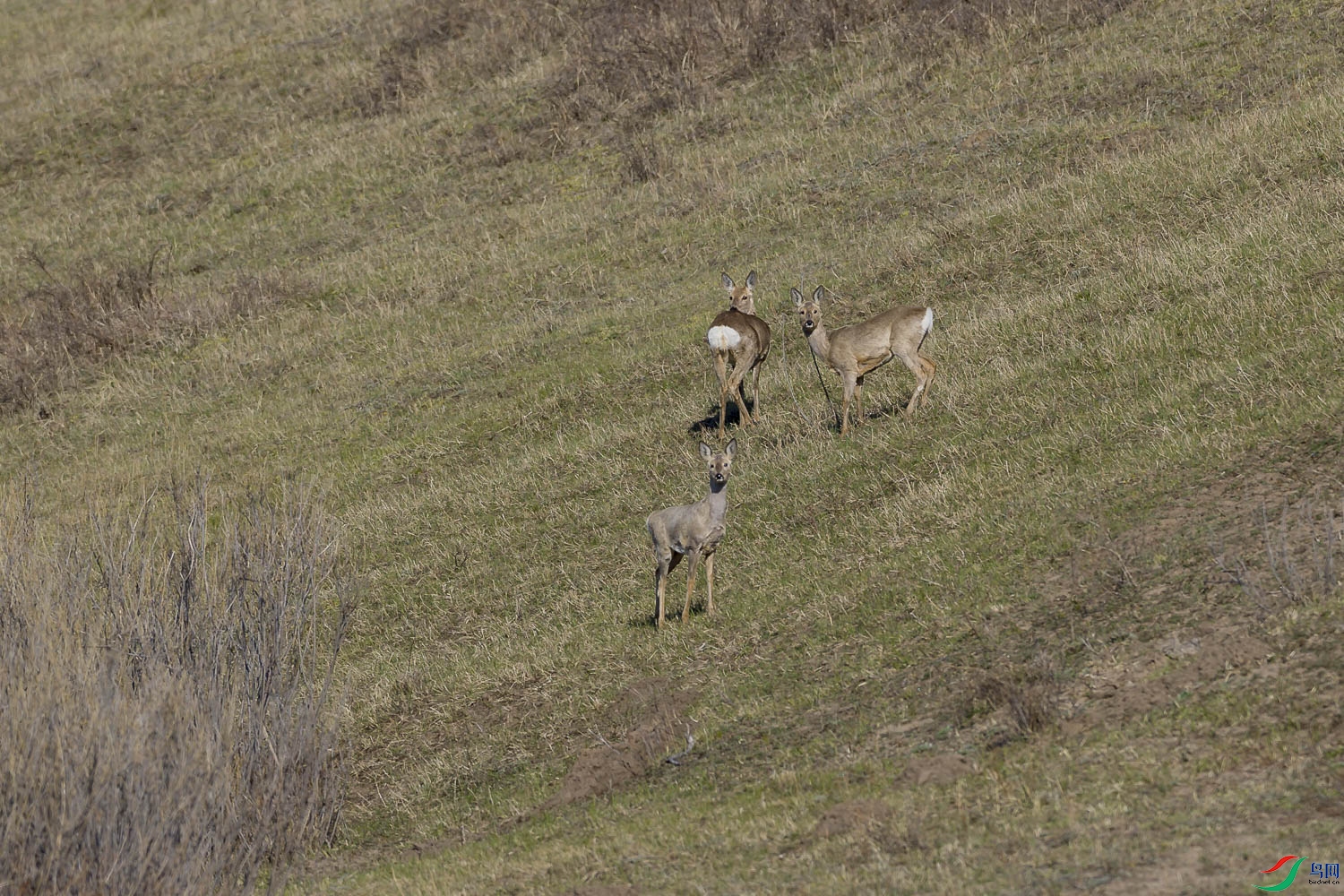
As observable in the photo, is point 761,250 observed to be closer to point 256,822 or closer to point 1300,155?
point 1300,155

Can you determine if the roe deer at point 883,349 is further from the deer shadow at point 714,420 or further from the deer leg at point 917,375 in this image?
the deer shadow at point 714,420

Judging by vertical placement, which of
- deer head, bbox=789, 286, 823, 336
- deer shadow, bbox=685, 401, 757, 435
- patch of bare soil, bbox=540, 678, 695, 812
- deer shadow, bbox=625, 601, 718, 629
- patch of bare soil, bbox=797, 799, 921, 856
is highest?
deer head, bbox=789, 286, 823, 336

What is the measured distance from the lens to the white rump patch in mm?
17906

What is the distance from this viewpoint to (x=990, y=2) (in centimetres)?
2992

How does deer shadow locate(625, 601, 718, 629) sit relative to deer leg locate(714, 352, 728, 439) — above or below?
below

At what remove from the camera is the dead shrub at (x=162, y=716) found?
27.6 ft

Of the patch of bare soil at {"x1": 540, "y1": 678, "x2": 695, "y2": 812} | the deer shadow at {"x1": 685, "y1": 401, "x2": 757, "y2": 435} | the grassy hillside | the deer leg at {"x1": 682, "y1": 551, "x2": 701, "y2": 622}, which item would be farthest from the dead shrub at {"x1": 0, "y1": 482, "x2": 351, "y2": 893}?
the deer shadow at {"x1": 685, "y1": 401, "x2": 757, "y2": 435}

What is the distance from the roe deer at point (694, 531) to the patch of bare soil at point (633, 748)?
51.1 inches

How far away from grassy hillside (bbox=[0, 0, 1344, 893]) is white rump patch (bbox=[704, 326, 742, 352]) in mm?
1051

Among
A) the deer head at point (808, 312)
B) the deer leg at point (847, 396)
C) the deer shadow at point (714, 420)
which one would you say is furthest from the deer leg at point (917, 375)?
the deer shadow at point (714, 420)

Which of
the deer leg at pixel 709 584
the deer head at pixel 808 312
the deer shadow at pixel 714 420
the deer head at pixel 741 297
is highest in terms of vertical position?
the deer head at pixel 808 312

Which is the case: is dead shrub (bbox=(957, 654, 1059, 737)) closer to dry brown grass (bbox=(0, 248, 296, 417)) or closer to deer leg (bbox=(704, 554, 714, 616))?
deer leg (bbox=(704, 554, 714, 616))

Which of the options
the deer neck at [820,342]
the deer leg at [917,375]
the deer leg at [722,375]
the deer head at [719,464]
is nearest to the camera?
the deer head at [719,464]

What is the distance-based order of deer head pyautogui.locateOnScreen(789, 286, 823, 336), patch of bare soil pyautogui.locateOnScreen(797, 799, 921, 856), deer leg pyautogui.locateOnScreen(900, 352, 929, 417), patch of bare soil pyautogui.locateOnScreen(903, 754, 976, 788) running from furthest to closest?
deer head pyautogui.locateOnScreen(789, 286, 823, 336), deer leg pyautogui.locateOnScreen(900, 352, 929, 417), patch of bare soil pyautogui.locateOnScreen(903, 754, 976, 788), patch of bare soil pyautogui.locateOnScreen(797, 799, 921, 856)
